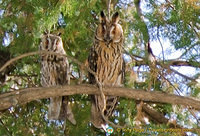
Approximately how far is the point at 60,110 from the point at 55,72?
0.39 metres

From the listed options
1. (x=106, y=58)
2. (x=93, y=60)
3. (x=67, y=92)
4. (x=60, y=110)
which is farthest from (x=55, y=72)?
(x=67, y=92)

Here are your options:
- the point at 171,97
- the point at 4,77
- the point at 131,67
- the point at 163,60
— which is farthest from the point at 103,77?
the point at 4,77

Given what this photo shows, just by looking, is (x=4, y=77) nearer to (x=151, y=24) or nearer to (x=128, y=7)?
(x=128, y=7)

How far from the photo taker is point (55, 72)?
12.9 ft

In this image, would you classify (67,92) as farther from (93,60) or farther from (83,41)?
(83,41)

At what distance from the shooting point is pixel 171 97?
107 inches

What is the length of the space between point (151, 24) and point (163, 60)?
0.31m

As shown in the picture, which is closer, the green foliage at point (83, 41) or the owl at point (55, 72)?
the green foliage at point (83, 41)

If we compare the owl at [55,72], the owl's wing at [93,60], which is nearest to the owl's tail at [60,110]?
the owl at [55,72]

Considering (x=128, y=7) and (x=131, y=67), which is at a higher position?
(x=128, y=7)

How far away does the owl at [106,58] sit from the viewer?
328cm

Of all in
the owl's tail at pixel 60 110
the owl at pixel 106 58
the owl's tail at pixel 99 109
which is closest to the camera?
the owl at pixel 106 58

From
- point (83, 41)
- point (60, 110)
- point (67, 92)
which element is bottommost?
point (60, 110)

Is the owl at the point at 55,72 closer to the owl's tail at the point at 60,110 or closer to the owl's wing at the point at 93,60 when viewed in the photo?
the owl's tail at the point at 60,110
